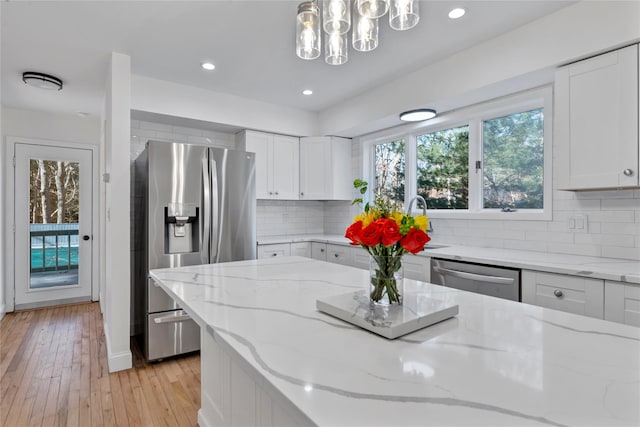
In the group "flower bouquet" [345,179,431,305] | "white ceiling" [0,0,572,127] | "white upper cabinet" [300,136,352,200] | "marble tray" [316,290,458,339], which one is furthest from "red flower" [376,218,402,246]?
"white upper cabinet" [300,136,352,200]

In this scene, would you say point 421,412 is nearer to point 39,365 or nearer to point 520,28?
point 520,28

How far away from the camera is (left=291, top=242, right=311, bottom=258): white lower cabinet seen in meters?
3.66

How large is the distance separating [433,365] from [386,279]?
0.29 metres

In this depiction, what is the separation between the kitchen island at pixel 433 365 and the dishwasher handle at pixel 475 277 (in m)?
1.03

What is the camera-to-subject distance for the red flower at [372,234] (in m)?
0.87

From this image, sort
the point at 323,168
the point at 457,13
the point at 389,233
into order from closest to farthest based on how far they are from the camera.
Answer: the point at 389,233
the point at 457,13
the point at 323,168

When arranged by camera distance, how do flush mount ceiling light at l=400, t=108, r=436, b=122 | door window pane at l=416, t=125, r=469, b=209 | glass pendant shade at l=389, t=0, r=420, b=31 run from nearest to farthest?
glass pendant shade at l=389, t=0, r=420, b=31 → flush mount ceiling light at l=400, t=108, r=436, b=122 → door window pane at l=416, t=125, r=469, b=209

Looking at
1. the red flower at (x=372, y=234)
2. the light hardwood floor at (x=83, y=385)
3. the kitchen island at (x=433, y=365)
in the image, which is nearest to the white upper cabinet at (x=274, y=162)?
the light hardwood floor at (x=83, y=385)

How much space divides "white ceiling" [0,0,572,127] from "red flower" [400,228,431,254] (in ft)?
5.73

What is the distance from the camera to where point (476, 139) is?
3.02 metres

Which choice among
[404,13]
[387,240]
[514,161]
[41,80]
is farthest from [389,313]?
[41,80]

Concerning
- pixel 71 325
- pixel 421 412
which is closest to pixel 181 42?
pixel 421 412

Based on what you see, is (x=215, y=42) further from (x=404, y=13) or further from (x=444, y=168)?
(x=444, y=168)

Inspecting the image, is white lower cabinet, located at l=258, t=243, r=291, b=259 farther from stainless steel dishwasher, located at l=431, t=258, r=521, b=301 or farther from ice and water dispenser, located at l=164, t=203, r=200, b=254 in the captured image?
stainless steel dishwasher, located at l=431, t=258, r=521, b=301
